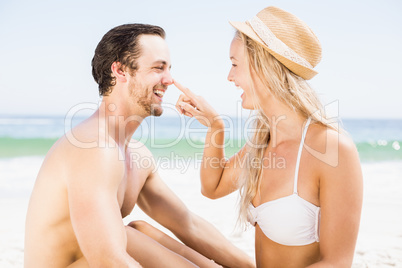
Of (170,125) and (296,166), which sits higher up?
(296,166)

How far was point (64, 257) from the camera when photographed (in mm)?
2521

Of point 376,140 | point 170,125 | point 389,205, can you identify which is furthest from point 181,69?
point 389,205

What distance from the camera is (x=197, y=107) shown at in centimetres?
311

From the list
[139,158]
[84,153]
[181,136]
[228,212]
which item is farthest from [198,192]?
[181,136]

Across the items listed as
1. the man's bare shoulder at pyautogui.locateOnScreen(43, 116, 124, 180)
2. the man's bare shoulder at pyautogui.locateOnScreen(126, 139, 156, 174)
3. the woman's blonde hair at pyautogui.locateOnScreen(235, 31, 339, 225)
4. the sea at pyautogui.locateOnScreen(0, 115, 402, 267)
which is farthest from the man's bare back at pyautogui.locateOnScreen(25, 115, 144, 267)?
the sea at pyautogui.locateOnScreen(0, 115, 402, 267)

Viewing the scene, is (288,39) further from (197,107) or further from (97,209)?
(97,209)

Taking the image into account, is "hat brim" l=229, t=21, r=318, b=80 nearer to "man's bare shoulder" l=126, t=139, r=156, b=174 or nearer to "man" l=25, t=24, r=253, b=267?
"man" l=25, t=24, r=253, b=267

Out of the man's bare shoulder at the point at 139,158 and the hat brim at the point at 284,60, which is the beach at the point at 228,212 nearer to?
the man's bare shoulder at the point at 139,158

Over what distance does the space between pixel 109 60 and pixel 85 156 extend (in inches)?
38.9

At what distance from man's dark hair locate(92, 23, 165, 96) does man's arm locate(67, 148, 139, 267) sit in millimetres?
792

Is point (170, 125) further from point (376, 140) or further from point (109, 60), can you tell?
point (109, 60)

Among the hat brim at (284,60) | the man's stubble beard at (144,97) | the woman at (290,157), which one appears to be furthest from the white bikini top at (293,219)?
the man's stubble beard at (144,97)

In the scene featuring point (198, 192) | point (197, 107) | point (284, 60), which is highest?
point (284, 60)

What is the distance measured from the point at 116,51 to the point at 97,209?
4.32 feet
